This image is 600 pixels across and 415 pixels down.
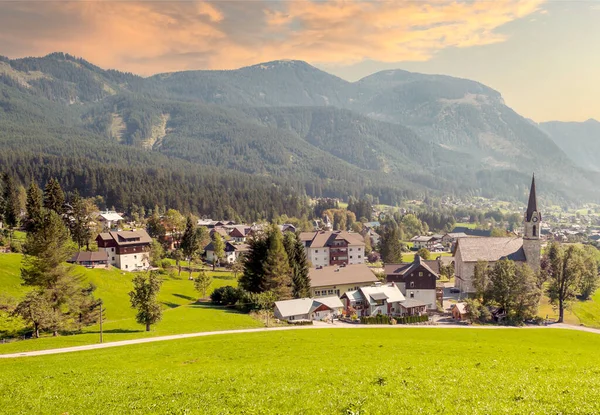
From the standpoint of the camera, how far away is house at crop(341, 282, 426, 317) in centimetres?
8075

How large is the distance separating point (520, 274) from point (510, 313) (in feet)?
24.0

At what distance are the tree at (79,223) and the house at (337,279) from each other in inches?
2207

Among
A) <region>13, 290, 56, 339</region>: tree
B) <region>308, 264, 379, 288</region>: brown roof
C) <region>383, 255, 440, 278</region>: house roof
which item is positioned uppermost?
<region>13, 290, 56, 339</region>: tree

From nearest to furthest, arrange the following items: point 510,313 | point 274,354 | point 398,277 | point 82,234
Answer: point 274,354 < point 510,313 < point 398,277 < point 82,234

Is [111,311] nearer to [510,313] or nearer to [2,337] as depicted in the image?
[2,337]

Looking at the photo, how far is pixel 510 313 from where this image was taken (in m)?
74.4

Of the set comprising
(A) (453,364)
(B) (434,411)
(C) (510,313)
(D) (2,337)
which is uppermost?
(B) (434,411)

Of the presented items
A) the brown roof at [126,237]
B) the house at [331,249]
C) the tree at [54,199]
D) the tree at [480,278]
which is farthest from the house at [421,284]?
the tree at [54,199]

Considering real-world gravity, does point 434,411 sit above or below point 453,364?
above

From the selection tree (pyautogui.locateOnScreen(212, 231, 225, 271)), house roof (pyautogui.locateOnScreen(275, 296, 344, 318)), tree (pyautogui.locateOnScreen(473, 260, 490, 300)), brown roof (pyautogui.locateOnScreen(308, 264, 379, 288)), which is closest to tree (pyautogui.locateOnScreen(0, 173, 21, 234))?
tree (pyautogui.locateOnScreen(212, 231, 225, 271))

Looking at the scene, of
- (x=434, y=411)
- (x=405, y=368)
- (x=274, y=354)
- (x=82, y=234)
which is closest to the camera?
(x=434, y=411)

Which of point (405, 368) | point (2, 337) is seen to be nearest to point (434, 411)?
point (405, 368)

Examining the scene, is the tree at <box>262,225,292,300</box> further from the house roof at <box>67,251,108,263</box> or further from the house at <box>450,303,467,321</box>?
the house roof at <box>67,251,108,263</box>

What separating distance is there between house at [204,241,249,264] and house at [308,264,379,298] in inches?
1714
